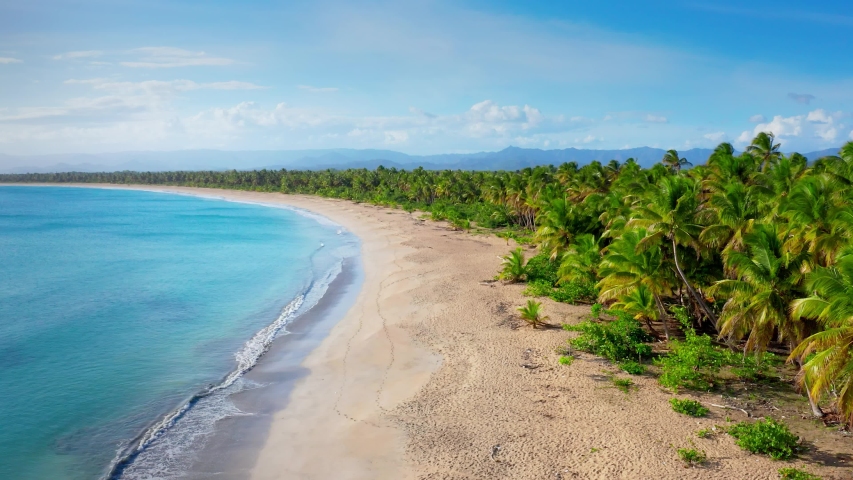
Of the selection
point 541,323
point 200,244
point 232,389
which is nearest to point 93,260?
point 200,244

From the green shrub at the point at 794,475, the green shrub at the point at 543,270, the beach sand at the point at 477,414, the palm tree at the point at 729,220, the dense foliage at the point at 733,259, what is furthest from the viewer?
the green shrub at the point at 543,270

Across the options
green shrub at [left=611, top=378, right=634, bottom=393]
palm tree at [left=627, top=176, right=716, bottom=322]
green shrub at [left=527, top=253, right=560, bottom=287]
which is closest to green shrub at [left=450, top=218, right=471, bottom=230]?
green shrub at [left=527, top=253, right=560, bottom=287]

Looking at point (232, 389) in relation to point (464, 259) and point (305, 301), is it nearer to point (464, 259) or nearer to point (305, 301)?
point (305, 301)

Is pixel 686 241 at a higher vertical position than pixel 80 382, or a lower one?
higher

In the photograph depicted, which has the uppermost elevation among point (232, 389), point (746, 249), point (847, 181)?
point (847, 181)

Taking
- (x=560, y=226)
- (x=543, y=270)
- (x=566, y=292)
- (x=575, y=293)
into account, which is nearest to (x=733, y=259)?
(x=575, y=293)

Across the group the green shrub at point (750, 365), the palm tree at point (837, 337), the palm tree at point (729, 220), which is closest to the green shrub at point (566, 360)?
the green shrub at point (750, 365)

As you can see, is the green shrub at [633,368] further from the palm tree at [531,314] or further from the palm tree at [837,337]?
the palm tree at [837,337]
